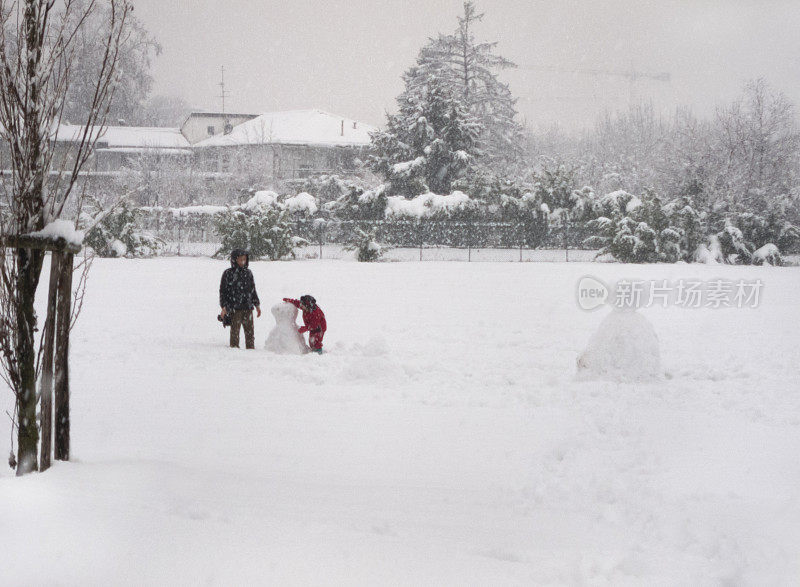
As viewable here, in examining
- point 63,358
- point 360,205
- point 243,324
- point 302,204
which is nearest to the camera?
point 63,358

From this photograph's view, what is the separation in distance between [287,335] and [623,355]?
14.3 feet

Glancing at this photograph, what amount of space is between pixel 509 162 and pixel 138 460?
4506cm

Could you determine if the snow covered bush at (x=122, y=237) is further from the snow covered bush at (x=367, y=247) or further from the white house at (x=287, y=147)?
the white house at (x=287, y=147)

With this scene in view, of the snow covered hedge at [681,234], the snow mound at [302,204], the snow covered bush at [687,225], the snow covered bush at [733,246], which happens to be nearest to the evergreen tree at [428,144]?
the snow mound at [302,204]

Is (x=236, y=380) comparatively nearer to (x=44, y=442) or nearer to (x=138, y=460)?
(x=138, y=460)

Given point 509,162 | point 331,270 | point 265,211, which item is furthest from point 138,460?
point 509,162

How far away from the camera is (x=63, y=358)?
4266 millimetres

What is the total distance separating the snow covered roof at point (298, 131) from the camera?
160 ft

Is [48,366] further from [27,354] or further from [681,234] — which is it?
[681,234]

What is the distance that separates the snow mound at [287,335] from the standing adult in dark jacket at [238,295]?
14.3 inches

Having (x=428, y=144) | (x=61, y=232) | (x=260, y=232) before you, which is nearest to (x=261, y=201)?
(x=260, y=232)

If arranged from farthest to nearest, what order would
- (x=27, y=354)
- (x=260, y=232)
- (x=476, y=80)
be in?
1. (x=476, y=80)
2. (x=260, y=232)
3. (x=27, y=354)

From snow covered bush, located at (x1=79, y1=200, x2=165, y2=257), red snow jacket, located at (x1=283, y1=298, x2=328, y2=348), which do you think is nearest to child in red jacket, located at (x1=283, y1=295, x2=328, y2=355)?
red snow jacket, located at (x1=283, y1=298, x2=328, y2=348)

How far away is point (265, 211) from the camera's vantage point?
86.7 ft
